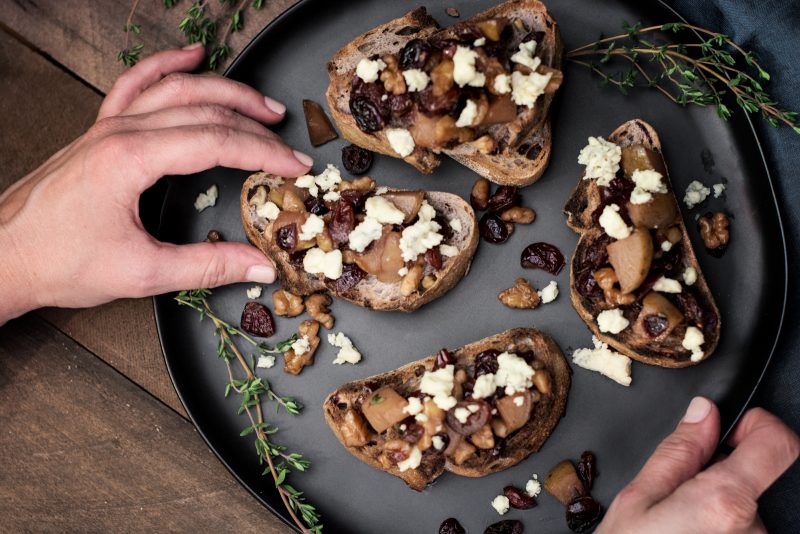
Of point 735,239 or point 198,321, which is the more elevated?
point 735,239

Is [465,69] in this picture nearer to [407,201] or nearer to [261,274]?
[407,201]

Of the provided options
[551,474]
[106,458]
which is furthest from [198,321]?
[551,474]

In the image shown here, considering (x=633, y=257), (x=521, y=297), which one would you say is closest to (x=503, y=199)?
(x=521, y=297)

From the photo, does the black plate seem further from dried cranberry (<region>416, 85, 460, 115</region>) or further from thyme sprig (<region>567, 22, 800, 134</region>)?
dried cranberry (<region>416, 85, 460, 115</region>)

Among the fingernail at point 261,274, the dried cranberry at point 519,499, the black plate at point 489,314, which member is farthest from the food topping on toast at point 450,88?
the dried cranberry at point 519,499

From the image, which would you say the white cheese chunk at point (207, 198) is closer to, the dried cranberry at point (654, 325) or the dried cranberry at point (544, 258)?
the dried cranberry at point (544, 258)

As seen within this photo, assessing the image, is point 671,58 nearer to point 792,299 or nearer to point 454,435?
point 792,299
